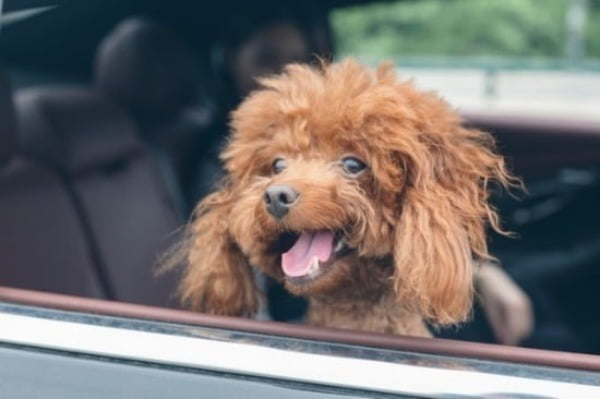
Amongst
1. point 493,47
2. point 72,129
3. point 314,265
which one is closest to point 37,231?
point 72,129

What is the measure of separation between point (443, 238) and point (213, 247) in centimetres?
45

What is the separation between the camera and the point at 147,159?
3463 mm

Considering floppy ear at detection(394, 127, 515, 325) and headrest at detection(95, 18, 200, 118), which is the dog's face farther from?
headrest at detection(95, 18, 200, 118)

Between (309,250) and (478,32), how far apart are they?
7.53m

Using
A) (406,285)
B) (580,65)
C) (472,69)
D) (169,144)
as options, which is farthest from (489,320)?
(472,69)

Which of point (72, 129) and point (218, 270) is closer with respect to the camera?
point (218, 270)

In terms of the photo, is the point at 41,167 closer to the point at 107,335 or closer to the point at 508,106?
the point at 107,335

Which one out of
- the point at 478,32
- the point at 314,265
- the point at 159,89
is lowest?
the point at 478,32

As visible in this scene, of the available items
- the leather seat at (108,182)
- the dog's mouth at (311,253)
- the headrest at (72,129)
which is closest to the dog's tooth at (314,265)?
the dog's mouth at (311,253)

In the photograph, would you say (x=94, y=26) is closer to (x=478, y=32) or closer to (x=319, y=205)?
(x=319, y=205)

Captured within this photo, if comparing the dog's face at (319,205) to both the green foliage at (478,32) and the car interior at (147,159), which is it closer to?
the car interior at (147,159)

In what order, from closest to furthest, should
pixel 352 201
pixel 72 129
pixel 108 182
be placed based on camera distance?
pixel 352 201
pixel 72 129
pixel 108 182

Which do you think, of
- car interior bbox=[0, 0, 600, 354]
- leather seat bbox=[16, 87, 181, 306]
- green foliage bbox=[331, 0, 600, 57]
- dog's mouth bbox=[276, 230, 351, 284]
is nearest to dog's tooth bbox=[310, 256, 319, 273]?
dog's mouth bbox=[276, 230, 351, 284]

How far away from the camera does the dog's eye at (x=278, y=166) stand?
203cm
